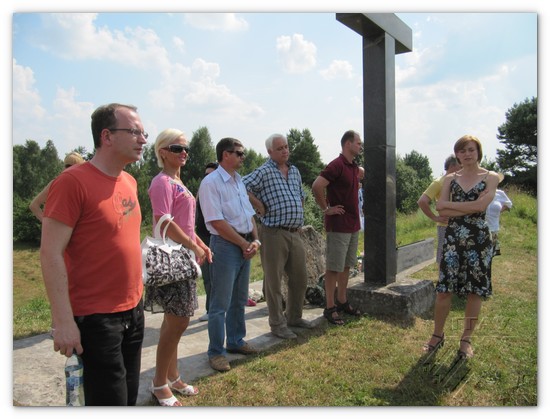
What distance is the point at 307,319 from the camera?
4.57 m

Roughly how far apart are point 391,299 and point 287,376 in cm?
172

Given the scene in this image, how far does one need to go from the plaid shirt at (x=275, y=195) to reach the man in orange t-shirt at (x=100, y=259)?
2003mm

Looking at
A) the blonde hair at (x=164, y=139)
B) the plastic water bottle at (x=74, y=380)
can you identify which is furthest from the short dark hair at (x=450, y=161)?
the plastic water bottle at (x=74, y=380)

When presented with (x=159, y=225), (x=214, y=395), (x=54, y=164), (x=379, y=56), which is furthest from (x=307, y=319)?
(x=54, y=164)

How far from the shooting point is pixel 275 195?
4.06 meters

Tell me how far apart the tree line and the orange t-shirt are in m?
0.96

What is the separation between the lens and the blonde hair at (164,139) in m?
2.84

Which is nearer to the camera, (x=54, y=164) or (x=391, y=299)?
(x=391, y=299)

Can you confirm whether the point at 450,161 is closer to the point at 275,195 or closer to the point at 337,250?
the point at 337,250

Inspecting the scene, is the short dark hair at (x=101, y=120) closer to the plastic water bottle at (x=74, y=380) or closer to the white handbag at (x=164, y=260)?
the white handbag at (x=164, y=260)

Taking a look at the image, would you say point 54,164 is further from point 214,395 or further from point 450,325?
point 450,325

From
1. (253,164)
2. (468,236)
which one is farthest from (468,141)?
(253,164)

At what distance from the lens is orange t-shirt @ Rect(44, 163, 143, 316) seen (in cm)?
183

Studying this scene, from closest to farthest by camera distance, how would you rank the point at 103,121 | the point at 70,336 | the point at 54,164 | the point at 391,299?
the point at 70,336
the point at 103,121
the point at 391,299
the point at 54,164
